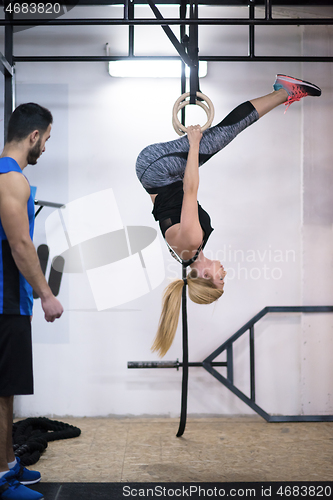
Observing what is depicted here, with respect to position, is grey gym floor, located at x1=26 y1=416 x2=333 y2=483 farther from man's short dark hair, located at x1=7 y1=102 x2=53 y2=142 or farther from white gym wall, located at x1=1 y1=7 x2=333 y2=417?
man's short dark hair, located at x1=7 y1=102 x2=53 y2=142

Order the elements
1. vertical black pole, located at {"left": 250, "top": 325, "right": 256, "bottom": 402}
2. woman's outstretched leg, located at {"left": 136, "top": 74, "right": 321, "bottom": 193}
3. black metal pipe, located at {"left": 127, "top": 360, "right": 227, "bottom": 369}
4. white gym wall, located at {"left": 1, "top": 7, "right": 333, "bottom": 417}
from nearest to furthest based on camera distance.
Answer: woman's outstretched leg, located at {"left": 136, "top": 74, "right": 321, "bottom": 193} → black metal pipe, located at {"left": 127, "top": 360, "right": 227, "bottom": 369} → vertical black pole, located at {"left": 250, "top": 325, "right": 256, "bottom": 402} → white gym wall, located at {"left": 1, "top": 7, "right": 333, "bottom": 417}

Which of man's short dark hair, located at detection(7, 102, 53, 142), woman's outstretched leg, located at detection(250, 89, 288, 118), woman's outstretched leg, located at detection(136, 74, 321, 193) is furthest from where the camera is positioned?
woman's outstretched leg, located at detection(250, 89, 288, 118)

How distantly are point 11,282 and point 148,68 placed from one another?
83.4 inches

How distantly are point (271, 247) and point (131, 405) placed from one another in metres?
1.75

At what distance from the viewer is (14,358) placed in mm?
1971

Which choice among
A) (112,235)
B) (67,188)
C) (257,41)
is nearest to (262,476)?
(112,235)

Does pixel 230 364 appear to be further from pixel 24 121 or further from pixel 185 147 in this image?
pixel 24 121

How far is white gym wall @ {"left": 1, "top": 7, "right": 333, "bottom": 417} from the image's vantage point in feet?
11.7

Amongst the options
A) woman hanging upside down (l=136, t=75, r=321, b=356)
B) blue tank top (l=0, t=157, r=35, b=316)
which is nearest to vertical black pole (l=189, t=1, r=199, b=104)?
woman hanging upside down (l=136, t=75, r=321, b=356)

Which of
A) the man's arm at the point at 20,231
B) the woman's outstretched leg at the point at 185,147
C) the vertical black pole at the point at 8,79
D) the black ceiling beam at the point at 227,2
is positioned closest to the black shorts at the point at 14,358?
the man's arm at the point at 20,231

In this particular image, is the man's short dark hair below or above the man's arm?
above

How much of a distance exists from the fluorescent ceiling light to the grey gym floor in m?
2.74

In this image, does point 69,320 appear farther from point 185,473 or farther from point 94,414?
point 185,473

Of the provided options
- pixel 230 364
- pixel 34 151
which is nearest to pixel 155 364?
pixel 230 364
